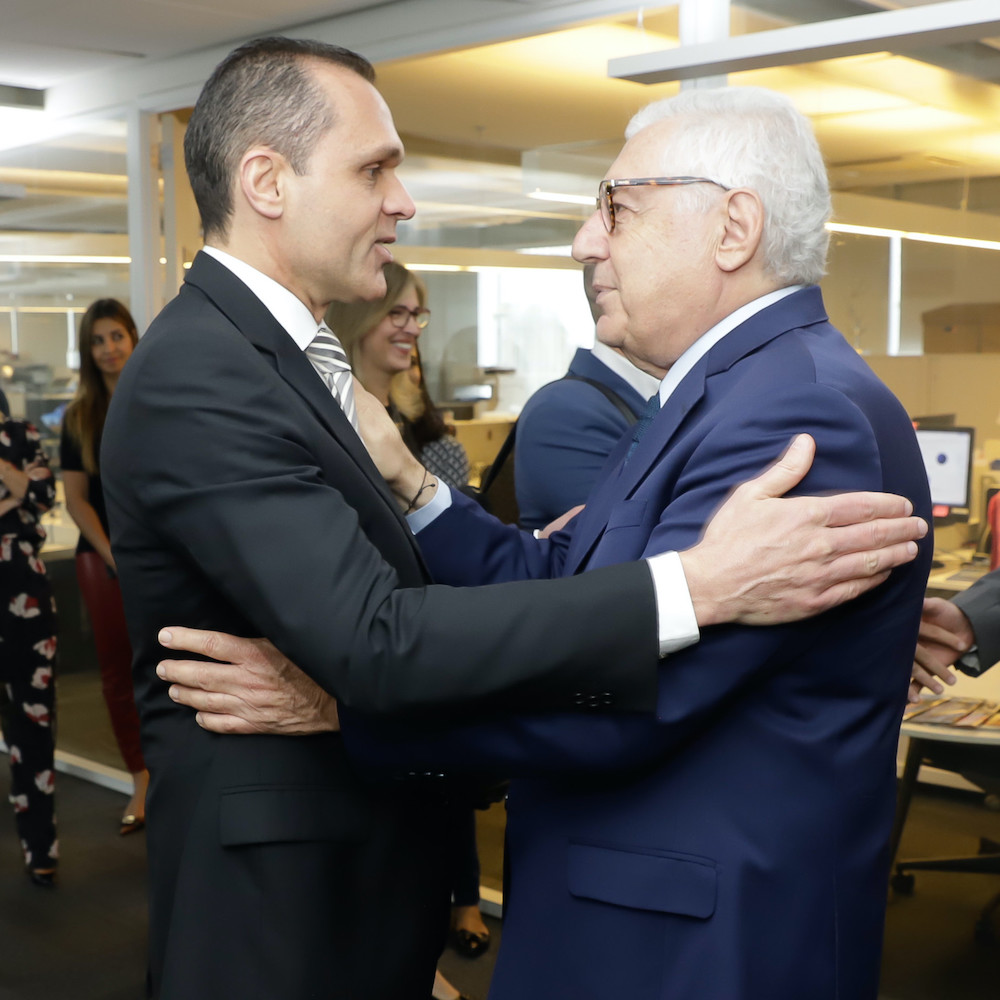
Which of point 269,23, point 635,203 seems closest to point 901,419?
point 635,203

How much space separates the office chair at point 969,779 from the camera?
10.5 feet

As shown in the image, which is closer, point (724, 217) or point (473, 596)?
point (473, 596)

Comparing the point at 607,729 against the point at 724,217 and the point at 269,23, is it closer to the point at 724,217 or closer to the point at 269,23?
the point at 724,217

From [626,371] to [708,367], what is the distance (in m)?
1.09

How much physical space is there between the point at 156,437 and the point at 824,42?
1.95 metres

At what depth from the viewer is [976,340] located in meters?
2.74

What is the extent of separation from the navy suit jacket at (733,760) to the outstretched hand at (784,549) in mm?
32

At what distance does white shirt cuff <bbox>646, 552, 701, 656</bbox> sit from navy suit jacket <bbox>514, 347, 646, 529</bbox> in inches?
44.7

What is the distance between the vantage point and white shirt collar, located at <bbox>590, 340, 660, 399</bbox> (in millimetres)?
2354

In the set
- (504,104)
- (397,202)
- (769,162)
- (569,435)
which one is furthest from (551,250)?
(769,162)

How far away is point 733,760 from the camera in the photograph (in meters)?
1.16

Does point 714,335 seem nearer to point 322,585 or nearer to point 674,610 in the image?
point 674,610

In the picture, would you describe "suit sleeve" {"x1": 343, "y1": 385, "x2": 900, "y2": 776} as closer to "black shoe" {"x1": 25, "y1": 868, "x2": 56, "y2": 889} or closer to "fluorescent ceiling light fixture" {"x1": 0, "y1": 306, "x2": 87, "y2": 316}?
"black shoe" {"x1": 25, "y1": 868, "x2": 56, "y2": 889}

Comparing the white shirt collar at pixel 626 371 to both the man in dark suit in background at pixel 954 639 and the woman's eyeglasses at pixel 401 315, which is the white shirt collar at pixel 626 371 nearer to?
the man in dark suit in background at pixel 954 639
